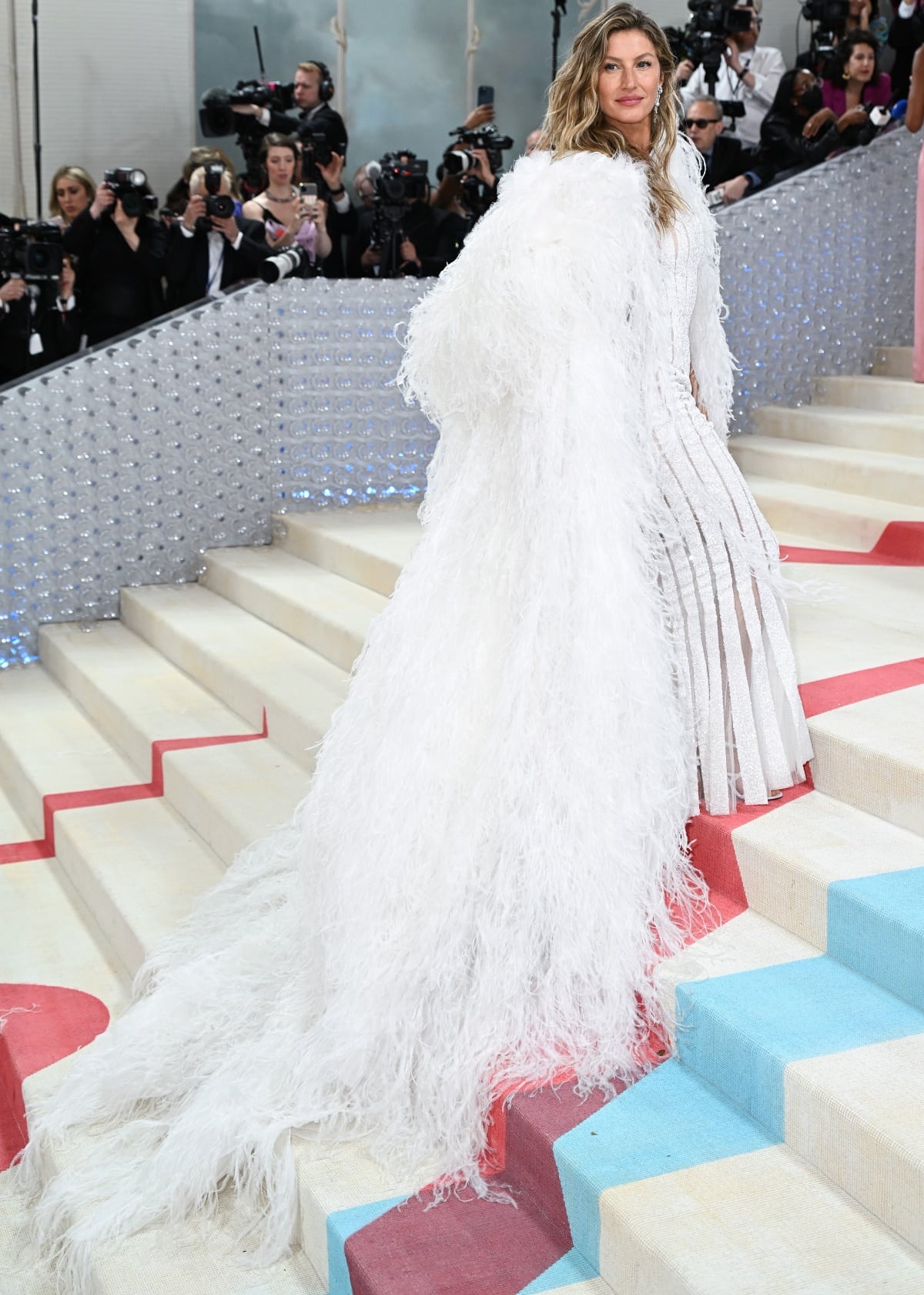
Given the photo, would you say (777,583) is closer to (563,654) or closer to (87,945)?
(563,654)

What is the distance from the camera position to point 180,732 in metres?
3.70

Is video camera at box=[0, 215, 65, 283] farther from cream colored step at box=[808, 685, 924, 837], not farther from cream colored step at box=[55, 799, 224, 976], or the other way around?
cream colored step at box=[808, 685, 924, 837]

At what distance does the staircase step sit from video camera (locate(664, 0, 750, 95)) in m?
1.74

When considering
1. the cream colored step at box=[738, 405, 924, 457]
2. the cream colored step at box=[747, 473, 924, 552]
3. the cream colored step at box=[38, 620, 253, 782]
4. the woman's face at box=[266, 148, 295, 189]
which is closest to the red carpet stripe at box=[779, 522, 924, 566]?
the cream colored step at box=[747, 473, 924, 552]

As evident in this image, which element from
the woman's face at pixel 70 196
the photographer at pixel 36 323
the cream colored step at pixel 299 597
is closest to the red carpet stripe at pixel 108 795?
the cream colored step at pixel 299 597

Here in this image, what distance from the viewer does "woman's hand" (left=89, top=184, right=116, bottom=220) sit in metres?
4.84

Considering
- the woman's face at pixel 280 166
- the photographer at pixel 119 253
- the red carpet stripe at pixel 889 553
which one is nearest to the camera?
the red carpet stripe at pixel 889 553

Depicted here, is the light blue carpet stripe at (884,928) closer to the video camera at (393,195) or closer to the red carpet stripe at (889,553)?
the red carpet stripe at (889,553)

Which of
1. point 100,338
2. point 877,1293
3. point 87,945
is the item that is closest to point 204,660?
point 87,945

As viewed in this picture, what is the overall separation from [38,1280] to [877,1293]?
122 centimetres

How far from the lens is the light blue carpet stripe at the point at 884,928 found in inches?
70.5

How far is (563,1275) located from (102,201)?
13.6 ft

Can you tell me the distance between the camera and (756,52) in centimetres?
580

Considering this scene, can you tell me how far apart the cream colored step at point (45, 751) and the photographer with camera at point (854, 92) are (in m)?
3.27
